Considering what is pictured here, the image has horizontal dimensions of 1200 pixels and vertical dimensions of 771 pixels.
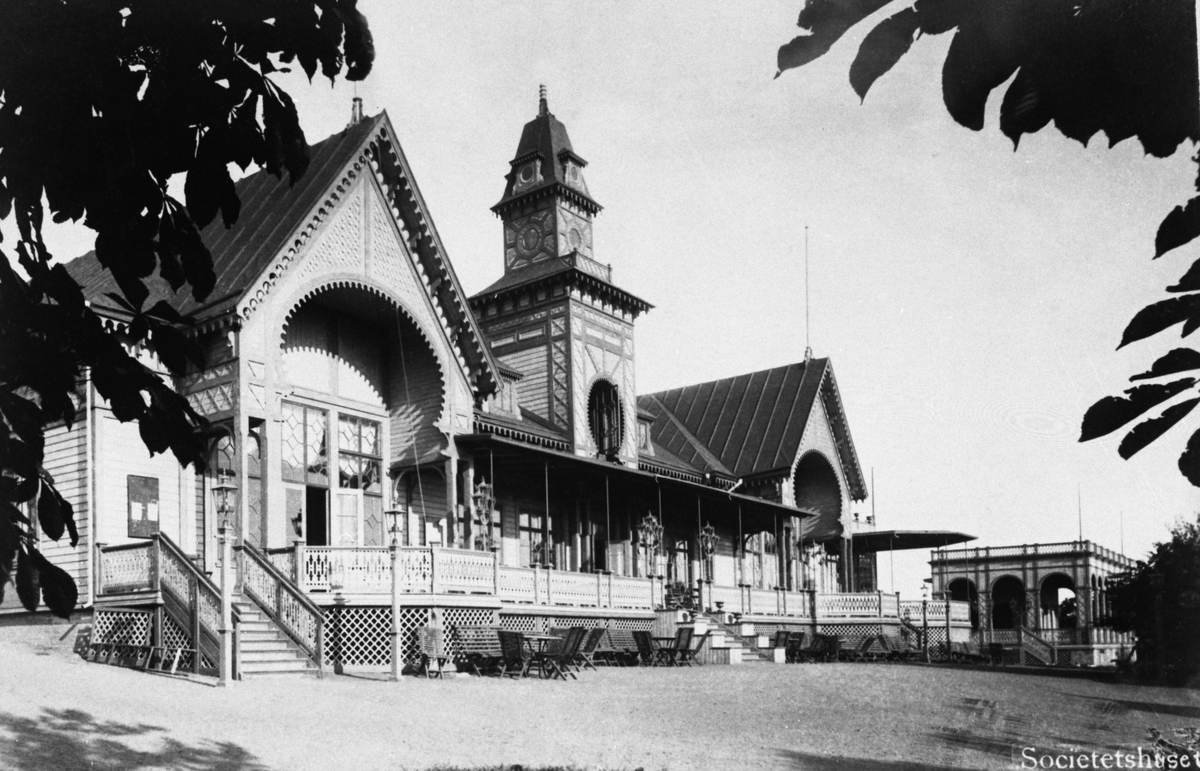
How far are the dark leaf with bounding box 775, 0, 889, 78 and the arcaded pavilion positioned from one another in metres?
9.06

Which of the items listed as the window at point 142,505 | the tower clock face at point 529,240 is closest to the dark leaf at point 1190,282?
the window at point 142,505

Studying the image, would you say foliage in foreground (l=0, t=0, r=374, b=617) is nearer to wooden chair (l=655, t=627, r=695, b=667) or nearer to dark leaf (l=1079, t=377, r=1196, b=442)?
dark leaf (l=1079, t=377, r=1196, b=442)

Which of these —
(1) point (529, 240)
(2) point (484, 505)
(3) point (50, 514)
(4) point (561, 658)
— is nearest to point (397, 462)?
(2) point (484, 505)

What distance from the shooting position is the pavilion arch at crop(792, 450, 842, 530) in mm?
46188

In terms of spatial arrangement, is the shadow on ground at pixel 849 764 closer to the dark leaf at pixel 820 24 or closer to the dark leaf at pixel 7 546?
the dark leaf at pixel 7 546

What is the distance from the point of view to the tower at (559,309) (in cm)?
3556

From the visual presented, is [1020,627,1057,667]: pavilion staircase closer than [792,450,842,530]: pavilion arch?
No

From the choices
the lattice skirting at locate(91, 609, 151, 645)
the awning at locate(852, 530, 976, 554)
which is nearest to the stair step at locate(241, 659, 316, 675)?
the lattice skirting at locate(91, 609, 151, 645)

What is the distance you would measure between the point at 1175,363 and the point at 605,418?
109 ft

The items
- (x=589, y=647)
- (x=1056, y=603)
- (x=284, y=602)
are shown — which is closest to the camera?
(x=284, y=602)

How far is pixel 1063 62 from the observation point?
3104 millimetres

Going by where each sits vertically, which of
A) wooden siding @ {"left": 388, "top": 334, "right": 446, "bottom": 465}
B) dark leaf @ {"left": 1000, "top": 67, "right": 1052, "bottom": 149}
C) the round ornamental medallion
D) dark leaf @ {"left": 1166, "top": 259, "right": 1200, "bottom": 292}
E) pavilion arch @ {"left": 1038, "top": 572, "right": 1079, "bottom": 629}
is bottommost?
pavilion arch @ {"left": 1038, "top": 572, "right": 1079, "bottom": 629}

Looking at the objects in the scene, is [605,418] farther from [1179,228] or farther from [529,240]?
[1179,228]

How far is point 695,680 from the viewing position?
2091 centimetres
